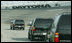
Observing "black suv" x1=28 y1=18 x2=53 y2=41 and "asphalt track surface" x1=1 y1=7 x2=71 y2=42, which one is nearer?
"black suv" x1=28 y1=18 x2=53 y2=41

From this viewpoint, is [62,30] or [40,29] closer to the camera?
[62,30]

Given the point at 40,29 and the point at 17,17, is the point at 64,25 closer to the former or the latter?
the point at 40,29

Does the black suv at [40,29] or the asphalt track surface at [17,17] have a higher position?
the black suv at [40,29]

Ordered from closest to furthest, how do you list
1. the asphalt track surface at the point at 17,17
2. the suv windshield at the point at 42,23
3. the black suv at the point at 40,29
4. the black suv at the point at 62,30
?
the black suv at the point at 62,30 → the black suv at the point at 40,29 → the suv windshield at the point at 42,23 → the asphalt track surface at the point at 17,17

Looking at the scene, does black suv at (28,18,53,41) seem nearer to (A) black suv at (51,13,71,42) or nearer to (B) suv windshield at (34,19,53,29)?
(B) suv windshield at (34,19,53,29)

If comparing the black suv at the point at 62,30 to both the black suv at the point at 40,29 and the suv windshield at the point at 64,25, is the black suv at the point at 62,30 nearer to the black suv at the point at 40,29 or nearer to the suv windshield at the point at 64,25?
the suv windshield at the point at 64,25

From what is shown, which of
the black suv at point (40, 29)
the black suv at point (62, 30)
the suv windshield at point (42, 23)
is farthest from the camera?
the suv windshield at point (42, 23)

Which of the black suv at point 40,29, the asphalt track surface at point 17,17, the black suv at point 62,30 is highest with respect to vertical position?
the black suv at point 62,30

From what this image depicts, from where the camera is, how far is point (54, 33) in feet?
47.6

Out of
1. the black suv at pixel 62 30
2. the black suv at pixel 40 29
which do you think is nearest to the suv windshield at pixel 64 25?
the black suv at pixel 62 30

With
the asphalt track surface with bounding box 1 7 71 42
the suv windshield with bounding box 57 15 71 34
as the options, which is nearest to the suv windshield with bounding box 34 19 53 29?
the asphalt track surface with bounding box 1 7 71 42

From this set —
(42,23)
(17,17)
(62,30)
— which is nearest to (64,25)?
(62,30)

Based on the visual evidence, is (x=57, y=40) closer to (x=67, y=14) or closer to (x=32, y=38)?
(x=67, y=14)

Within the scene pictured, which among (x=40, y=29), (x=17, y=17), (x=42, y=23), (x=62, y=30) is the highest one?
(x=62, y=30)
